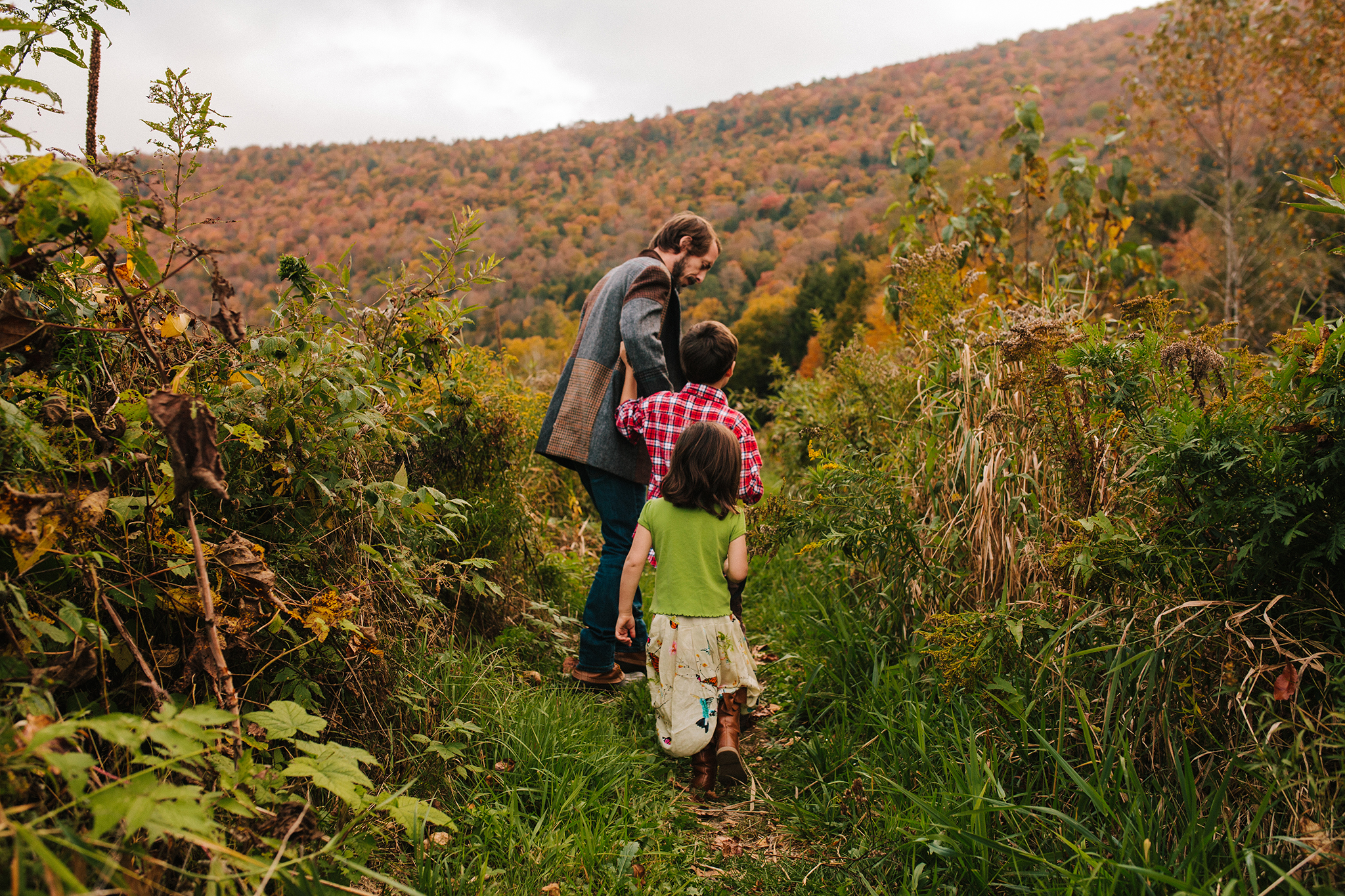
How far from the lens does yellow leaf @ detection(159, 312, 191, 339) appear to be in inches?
71.8

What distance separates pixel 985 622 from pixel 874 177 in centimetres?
4039

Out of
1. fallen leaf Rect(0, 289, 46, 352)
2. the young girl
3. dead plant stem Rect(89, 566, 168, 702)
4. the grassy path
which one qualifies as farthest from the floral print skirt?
fallen leaf Rect(0, 289, 46, 352)

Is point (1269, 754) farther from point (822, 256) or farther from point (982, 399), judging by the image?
point (822, 256)

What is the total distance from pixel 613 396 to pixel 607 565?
0.75 meters

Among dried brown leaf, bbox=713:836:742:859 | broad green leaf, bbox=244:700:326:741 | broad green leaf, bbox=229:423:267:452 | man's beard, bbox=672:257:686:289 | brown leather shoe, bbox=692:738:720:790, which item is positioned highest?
man's beard, bbox=672:257:686:289

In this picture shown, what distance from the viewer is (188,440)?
1.32 meters

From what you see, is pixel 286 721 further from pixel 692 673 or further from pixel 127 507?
pixel 692 673

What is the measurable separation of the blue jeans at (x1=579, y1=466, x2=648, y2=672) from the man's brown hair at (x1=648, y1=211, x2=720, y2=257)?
3.57ft

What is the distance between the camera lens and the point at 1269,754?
1498mm

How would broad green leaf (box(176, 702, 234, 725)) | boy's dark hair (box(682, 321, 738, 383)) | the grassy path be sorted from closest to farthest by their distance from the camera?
broad green leaf (box(176, 702, 234, 725)), the grassy path, boy's dark hair (box(682, 321, 738, 383))

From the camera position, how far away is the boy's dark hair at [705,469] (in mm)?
2646

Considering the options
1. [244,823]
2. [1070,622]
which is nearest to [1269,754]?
[1070,622]

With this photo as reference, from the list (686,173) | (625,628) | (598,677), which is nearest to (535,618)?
(598,677)

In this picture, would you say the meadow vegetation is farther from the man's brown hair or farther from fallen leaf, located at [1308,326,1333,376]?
the man's brown hair
